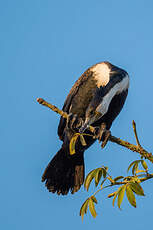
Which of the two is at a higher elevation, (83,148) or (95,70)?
(95,70)

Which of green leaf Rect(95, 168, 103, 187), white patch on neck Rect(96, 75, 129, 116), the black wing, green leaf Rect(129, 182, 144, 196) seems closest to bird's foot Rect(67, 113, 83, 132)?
white patch on neck Rect(96, 75, 129, 116)

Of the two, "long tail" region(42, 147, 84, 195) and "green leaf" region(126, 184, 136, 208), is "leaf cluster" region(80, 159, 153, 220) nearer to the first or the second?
"green leaf" region(126, 184, 136, 208)

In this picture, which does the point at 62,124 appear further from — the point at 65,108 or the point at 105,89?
the point at 105,89

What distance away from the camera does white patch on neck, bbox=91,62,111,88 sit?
4098mm

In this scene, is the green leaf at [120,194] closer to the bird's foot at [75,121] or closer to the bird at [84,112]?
the bird at [84,112]

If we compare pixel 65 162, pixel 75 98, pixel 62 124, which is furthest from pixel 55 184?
pixel 75 98

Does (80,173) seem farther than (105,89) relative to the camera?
Yes

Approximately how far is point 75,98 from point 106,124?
494 mm

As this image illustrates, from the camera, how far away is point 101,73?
4254 millimetres

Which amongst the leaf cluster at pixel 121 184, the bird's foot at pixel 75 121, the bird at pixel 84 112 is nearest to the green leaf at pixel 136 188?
the leaf cluster at pixel 121 184

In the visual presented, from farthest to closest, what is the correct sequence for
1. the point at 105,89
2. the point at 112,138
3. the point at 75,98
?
the point at 75,98 < the point at 105,89 < the point at 112,138

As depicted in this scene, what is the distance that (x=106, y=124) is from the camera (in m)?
4.42

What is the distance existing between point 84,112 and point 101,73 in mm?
497

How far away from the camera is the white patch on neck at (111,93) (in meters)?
3.87
